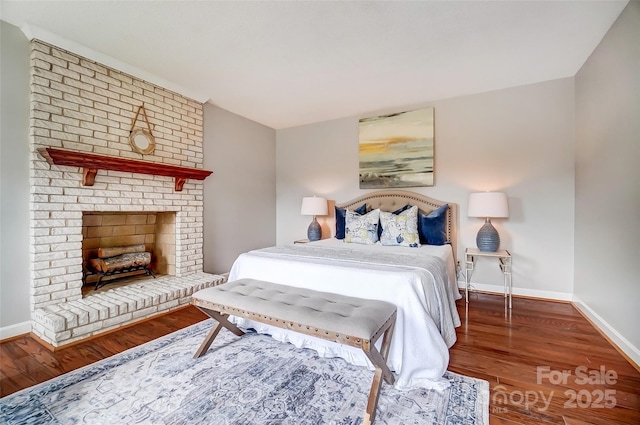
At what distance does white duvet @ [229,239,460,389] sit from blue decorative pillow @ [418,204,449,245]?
0.90 meters

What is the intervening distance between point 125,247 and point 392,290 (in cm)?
298

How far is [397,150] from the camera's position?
386 cm

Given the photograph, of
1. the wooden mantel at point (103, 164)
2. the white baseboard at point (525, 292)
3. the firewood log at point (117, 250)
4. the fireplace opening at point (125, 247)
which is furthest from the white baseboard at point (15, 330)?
the white baseboard at point (525, 292)

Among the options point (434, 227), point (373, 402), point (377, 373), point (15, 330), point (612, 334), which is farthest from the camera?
point (434, 227)

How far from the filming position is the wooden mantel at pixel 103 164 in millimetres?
2271

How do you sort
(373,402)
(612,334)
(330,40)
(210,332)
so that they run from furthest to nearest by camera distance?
(330,40) → (612,334) → (210,332) → (373,402)

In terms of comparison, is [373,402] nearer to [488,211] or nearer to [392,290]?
[392,290]

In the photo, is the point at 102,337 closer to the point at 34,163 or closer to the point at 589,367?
the point at 34,163

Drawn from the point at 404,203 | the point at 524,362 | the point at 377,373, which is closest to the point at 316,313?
the point at 377,373

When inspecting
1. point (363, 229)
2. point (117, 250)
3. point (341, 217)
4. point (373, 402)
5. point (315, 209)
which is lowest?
point (373, 402)

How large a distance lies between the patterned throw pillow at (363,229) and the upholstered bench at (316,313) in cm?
153

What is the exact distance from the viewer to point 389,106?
3.85 m

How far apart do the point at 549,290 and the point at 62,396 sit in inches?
170

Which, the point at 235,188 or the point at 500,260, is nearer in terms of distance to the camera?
the point at 500,260
